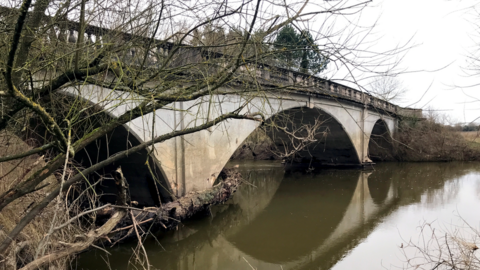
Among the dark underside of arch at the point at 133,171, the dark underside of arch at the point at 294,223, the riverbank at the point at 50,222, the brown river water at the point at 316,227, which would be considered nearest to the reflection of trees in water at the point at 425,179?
the brown river water at the point at 316,227

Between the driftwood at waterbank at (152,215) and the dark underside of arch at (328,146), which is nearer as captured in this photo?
the driftwood at waterbank at (152,215)

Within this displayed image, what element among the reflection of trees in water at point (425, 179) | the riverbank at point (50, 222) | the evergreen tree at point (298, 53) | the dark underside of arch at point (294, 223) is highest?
the evergreen tree at point (298, 53)

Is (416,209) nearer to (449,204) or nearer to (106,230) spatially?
(449,204)

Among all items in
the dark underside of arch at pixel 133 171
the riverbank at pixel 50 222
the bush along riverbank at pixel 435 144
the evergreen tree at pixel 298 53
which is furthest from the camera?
the bush along riverbank at pixel 435 144

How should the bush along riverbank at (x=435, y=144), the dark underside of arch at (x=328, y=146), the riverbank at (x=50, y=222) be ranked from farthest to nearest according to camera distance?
the bush along riverbank at (x=435, y=144)
the dark underside of arch at (x=328, y=146)
the riverbank at (x=50, y=222)

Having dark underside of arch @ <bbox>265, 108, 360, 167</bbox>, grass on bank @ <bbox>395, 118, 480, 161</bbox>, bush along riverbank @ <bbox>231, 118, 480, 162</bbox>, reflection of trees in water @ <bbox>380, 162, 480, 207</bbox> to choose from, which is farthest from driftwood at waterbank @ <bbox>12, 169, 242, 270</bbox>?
grass on bank @ <bbox>395, 118, 480, 161</bbox>

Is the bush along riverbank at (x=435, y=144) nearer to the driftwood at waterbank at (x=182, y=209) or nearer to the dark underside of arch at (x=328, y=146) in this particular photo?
the dark underside of arch at (x=328, y=146)

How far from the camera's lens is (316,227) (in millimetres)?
6598

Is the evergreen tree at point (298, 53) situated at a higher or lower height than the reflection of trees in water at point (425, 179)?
higher

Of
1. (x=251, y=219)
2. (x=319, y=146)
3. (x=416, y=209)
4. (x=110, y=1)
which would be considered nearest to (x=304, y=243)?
(x=251, y=219)

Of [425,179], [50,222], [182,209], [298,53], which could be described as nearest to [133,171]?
[182,209]

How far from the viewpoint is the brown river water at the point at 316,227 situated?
5.00 metres

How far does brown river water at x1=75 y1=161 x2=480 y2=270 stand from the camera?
197 inches

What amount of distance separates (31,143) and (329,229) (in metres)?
5.35
